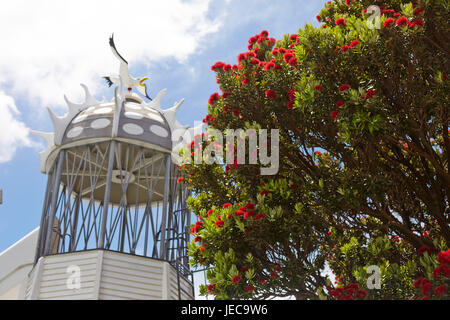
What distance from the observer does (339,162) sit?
8.84 metres

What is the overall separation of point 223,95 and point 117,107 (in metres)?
8.40

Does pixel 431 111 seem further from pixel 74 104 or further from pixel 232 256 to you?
pixel 74 104

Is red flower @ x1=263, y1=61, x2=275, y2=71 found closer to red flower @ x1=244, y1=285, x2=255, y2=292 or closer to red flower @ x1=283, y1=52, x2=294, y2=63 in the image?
red flower @ x1=283, y1=52, x2=294, y2=63

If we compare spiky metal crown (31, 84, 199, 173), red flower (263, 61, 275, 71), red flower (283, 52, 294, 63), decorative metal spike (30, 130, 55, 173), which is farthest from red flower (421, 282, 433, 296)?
decorative metal spike (30, 130, 55, 173)

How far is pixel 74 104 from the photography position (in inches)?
710

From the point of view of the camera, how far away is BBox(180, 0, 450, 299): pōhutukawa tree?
727 centimetres

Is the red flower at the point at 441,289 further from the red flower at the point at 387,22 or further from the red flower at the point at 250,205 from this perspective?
the red flower at the point at 387,22

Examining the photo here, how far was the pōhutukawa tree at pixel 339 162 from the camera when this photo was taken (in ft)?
23.8

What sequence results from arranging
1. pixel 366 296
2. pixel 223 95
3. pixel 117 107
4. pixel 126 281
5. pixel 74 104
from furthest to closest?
pixel 74 104 → pixel 117 107 → pixel 126 281 → pixel 223 95 → pixel 366 296

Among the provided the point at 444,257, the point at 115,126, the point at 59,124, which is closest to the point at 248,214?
the point at 444,257

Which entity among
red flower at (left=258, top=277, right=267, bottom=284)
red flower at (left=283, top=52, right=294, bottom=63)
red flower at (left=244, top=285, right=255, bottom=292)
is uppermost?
red flower at (left=283, top=52, right=294, bottom=63)

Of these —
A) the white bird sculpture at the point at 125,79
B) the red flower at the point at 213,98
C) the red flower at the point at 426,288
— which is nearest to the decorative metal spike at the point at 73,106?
the white bird sculpture at the point at 125,79

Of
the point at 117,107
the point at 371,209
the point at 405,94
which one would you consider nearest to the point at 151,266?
the point at 117,107

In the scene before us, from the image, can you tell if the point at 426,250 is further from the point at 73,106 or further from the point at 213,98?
the point at 73,106
